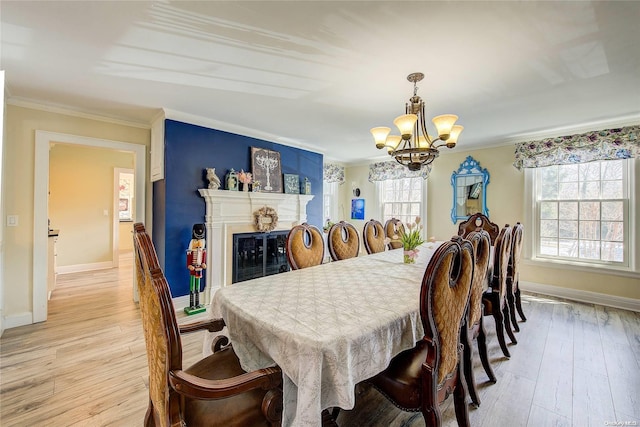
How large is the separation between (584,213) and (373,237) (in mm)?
3027

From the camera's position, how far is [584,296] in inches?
147

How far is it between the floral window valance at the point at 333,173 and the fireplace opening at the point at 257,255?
1.99 meters

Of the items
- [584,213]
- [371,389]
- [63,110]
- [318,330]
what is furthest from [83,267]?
[584,213]

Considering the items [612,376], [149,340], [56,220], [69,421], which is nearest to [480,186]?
[612,376]

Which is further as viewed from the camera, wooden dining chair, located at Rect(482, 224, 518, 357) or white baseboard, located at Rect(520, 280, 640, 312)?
white baseboard, located at Rect(520, 280, 640, 312)

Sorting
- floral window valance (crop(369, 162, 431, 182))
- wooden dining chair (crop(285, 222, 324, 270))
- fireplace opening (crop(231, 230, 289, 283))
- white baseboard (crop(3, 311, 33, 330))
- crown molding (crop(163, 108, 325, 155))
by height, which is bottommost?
white baseboard (crop(3, 311, 33, 330))

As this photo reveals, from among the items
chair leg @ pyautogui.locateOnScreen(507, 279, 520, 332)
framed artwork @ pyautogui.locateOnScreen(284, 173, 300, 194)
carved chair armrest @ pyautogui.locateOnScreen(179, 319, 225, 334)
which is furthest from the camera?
framed artwork @ pyautogui.locateOnScreen(284, 173, 300, 194)

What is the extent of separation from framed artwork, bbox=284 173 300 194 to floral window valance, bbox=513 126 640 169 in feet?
11.2

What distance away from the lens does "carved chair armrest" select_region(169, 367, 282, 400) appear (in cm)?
91

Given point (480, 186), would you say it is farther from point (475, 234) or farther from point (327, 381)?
point (327, 381)

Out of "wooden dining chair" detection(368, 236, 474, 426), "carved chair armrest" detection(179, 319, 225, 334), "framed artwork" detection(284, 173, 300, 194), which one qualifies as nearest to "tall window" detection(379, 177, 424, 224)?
"framed artwork" detection(284, 173, 300, 194)

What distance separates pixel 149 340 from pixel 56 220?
5961 mm

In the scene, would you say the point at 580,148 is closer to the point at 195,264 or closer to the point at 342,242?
the point at 342,242

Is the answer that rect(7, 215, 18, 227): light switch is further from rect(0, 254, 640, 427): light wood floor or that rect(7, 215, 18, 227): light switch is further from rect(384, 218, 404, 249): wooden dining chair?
rect(384, 218, 404, 249): wooden dining chair
